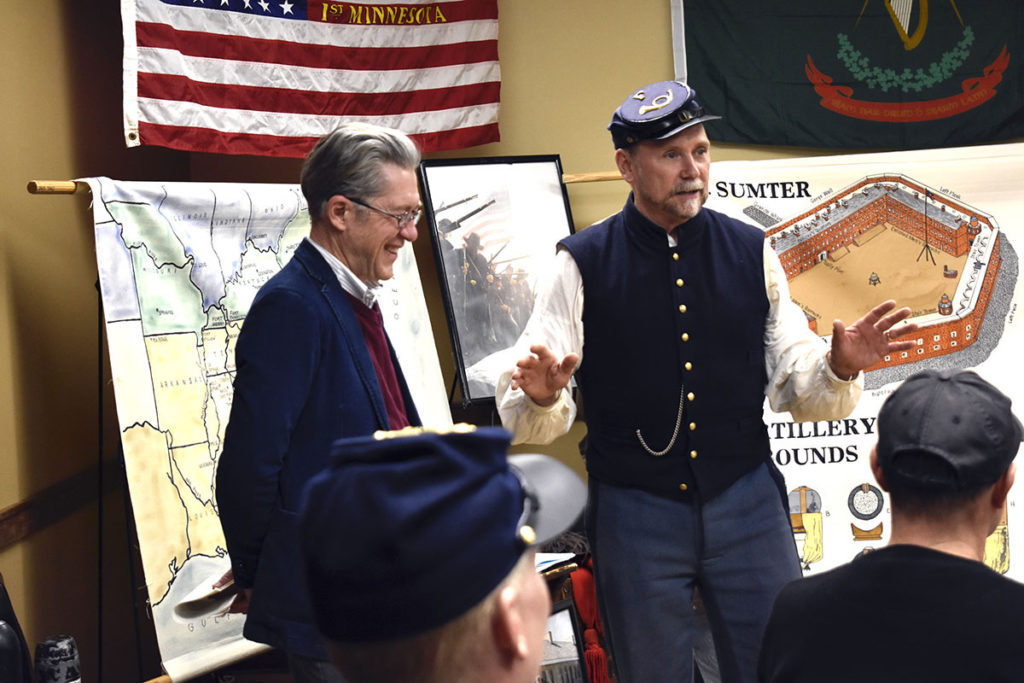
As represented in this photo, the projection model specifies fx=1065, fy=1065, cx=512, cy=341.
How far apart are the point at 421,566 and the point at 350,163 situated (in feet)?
3.72

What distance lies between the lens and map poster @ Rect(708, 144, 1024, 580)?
3.65 metres

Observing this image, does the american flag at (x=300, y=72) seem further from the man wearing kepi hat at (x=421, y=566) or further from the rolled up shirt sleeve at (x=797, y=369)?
the man wearing kepi hat at (x=421, y=566)

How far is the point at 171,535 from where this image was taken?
2746 millimetres

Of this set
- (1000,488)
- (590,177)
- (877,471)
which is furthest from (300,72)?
(1000,488)

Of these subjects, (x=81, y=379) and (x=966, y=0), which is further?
(x=966, y=0)

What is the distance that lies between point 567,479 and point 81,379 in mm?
2567

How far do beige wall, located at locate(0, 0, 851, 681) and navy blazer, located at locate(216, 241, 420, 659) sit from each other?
1254 mm

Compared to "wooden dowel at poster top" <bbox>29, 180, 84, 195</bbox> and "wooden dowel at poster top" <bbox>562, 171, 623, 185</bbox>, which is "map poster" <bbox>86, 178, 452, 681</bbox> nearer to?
"wooden dowel at poster top" <bbox>29, 180, 84, 195</bbox>

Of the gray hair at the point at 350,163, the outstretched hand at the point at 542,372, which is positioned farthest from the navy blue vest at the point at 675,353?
the gray hair at the point at 350,163

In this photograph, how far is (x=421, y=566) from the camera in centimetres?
85

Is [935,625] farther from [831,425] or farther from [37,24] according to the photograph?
[37,24]

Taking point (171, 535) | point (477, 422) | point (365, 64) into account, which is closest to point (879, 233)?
point (477, 422)

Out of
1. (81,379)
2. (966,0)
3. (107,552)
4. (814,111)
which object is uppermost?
(966,0)

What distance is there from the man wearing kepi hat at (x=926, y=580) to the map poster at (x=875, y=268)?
7.37ft
